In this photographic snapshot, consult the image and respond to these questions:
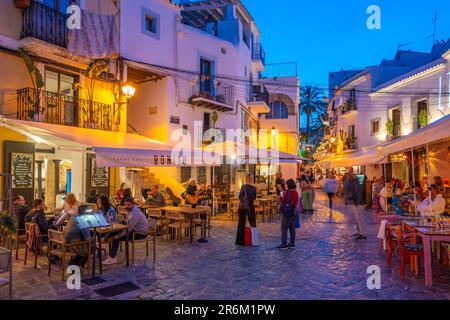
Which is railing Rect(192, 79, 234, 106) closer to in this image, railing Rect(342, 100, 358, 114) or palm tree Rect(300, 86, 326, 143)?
railing Rect(342, 100, 358, 114)

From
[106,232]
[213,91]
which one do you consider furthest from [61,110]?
[213,91]

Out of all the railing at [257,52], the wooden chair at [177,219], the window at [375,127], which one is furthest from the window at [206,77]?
the window at [375,127]

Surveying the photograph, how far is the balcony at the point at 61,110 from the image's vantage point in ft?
35.6

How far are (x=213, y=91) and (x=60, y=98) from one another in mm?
9059

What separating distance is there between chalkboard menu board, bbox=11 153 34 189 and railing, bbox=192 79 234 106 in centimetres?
856

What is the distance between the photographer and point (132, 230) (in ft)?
24.1

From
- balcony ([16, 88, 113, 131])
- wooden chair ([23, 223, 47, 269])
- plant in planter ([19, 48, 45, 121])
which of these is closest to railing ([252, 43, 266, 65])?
balcony ([16, 88, 113, 131])

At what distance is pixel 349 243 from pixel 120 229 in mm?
5967

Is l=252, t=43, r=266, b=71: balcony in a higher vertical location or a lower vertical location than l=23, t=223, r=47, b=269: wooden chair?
higher

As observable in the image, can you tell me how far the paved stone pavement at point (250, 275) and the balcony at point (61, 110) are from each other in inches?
199

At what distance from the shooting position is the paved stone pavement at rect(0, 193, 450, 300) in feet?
18.0

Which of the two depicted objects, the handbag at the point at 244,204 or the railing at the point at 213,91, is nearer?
the handbag at the point at 244,204

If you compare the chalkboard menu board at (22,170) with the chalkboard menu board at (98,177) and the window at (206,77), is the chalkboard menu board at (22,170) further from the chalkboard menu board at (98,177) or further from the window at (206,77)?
the window at (206,77)

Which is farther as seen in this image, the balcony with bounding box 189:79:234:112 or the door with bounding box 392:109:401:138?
the door with bounding box 392:109:401:138
